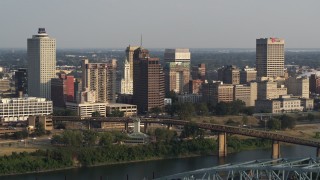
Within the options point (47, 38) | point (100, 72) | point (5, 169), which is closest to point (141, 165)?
point (5, 169)

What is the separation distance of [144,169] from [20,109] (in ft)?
47.1

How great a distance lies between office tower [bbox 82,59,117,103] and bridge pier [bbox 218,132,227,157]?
14.9 m

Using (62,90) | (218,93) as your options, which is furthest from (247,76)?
(62,90)

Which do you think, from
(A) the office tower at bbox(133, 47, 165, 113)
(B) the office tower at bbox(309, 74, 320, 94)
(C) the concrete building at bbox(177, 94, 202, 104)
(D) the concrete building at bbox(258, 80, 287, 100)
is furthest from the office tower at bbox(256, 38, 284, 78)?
(A) the office tower at bbox(133, 47, 165, 113)

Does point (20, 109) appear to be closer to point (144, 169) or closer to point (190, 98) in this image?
point (190, 98)

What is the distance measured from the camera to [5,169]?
2222 cm

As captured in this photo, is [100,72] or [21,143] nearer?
[21,143]

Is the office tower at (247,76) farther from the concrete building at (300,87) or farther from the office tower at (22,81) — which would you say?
the office tower at (22,81)

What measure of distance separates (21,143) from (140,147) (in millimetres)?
4859

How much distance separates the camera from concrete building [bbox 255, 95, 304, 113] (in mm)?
40656

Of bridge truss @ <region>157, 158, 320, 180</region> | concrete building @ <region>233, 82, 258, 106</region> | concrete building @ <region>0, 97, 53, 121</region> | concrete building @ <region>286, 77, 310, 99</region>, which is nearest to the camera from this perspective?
bridge truss @ <region>157, 158, 320, 180</region>

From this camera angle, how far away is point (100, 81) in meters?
41.9

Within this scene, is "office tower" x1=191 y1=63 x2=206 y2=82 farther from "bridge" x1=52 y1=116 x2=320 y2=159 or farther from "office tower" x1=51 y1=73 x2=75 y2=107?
"bridge" x1=52 y1=116 x2=320 y2=159

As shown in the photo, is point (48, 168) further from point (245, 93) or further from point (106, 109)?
point (245, 93)
